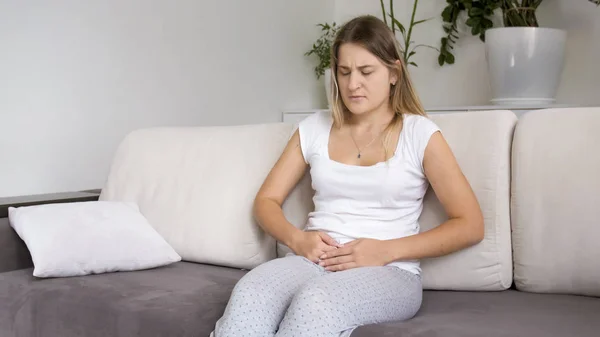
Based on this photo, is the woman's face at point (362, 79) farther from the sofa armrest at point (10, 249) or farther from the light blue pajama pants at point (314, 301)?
the sofa armrest at point (10, 249)

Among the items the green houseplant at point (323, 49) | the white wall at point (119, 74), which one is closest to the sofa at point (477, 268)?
the white wall at point (119, 74)

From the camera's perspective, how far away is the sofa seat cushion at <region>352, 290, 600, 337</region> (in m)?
1.33

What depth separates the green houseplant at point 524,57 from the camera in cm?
288

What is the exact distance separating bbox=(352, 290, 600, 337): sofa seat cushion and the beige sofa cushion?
2.2 inches

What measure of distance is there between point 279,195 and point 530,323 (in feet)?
2.47

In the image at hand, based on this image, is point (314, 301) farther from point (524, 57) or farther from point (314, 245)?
point (524, 57)

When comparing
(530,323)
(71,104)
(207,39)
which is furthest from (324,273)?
(207,39)

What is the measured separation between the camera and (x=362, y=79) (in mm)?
1747

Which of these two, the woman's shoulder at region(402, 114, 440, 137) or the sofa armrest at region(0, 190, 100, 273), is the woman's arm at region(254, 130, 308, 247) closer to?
the woman's shoulder at region(402, 114, 440, 137)

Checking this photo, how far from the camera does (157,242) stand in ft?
6.58

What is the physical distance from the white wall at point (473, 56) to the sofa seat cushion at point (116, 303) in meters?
2.00

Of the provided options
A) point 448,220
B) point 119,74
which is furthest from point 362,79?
point 119,74

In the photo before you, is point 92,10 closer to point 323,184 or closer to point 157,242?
point 157,242

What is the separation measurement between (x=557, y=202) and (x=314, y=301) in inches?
26.6
